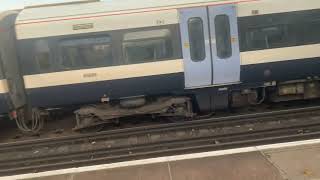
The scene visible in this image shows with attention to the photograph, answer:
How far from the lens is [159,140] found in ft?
35.6

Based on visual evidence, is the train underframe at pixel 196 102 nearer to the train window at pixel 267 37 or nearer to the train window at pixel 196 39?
the train window at pixel 196 39

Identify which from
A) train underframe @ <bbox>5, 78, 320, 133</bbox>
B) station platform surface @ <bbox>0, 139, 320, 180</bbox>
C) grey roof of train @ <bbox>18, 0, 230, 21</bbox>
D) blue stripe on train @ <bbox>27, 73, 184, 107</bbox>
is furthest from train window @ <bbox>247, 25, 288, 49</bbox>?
station platform surface @ <bbox>0, 139, 320, 180</bbox>

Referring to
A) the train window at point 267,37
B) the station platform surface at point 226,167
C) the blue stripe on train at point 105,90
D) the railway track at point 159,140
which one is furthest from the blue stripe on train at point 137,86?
the station platform surface at point 226,167

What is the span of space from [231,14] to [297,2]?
1.78 metres

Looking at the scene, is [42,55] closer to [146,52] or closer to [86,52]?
[86,52]

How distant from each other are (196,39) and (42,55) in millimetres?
3895

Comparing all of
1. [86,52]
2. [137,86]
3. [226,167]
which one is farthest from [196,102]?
[226,167]

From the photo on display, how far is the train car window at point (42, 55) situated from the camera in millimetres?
11883

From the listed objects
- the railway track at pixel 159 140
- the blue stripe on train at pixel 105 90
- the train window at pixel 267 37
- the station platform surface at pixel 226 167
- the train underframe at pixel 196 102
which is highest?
the train window at pixel 267 37

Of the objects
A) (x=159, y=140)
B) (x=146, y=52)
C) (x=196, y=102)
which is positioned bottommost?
(x=159, y=140)

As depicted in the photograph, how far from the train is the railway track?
3.19ft

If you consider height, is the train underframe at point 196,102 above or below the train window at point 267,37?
below

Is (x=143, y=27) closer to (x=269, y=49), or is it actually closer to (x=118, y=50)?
(x=118, y=50)

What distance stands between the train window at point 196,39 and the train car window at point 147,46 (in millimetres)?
532
